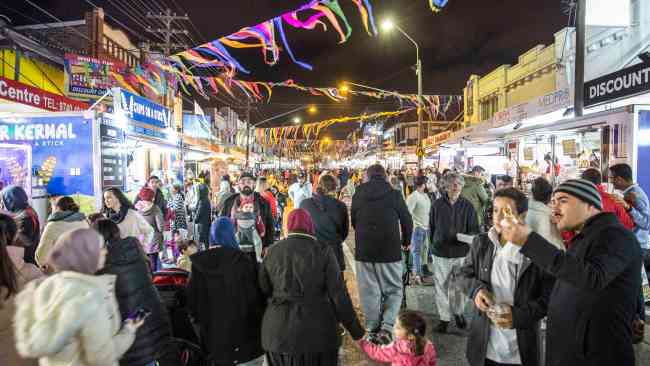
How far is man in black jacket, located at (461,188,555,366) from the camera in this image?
265 centimetres

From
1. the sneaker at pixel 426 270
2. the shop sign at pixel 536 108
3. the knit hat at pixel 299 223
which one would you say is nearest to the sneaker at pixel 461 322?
the sneaker at pixel 426 270

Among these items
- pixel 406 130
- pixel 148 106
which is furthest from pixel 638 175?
pixel 406 130

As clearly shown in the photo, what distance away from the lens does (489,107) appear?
3306 cm

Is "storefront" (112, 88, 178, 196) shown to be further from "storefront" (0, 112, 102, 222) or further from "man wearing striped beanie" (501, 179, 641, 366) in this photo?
"man wearing striped beanie" (501, 179, 641, 366)

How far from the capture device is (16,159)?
22.9 feet

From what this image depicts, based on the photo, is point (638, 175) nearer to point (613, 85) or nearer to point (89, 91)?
point (613, 85)

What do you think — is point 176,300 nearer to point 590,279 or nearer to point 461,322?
point 590,279

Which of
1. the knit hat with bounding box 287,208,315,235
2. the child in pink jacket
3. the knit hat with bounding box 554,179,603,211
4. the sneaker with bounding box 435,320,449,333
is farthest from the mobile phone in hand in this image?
the sneaker with bounding box 435,320,449,333

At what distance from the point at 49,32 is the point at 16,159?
79.0 feet

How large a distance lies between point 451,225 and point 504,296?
2447 mm

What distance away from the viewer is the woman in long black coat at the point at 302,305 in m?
2.90

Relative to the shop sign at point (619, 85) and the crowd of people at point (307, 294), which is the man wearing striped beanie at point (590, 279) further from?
the shop sign at point (619, 85)

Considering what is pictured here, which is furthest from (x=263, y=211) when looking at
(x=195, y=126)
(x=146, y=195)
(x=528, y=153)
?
(x=195, y=126)

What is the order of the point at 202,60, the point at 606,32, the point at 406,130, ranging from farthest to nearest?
the point at 406,130, the point at 202,60, the point at 606,32
